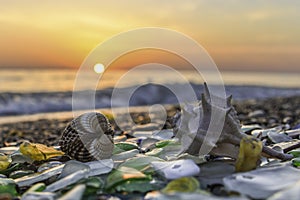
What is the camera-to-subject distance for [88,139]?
8.93ft

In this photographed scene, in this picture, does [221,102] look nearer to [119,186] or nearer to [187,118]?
[187,118]

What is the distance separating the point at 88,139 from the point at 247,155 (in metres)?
1.11

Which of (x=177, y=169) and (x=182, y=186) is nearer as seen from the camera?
(x=182, y=186)

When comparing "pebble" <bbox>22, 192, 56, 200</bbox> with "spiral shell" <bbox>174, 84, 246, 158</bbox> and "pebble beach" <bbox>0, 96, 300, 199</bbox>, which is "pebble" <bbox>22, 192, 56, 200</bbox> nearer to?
"pebble beach" <bbox>0, 96, 300, 199</bbox>

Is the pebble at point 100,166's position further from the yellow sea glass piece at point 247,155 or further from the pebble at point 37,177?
the yellow sea glass piece at point 247,155

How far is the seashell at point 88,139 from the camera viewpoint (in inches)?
105

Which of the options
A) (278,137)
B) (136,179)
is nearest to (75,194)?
(136,179)

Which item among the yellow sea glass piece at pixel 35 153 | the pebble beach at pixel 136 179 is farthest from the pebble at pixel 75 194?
the yellow sea glass piece at pixel 35 153

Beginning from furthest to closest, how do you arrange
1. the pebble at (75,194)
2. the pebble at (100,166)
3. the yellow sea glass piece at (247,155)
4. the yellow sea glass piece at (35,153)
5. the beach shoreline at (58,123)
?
1. the beach shoreline at (58,123)
2. the yellow sea glass piece at (35,153)
3. the pebble at (100,166)
4. the yellow sea glass piece at (247,155)
5. the pebble at (75,194)

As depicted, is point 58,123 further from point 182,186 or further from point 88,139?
point 182,186

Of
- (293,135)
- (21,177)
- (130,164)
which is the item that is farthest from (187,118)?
(293,135)

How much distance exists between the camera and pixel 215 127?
245 cm

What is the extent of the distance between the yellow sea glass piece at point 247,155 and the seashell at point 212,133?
0.22 metres

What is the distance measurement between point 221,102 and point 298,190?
0.89 metres
